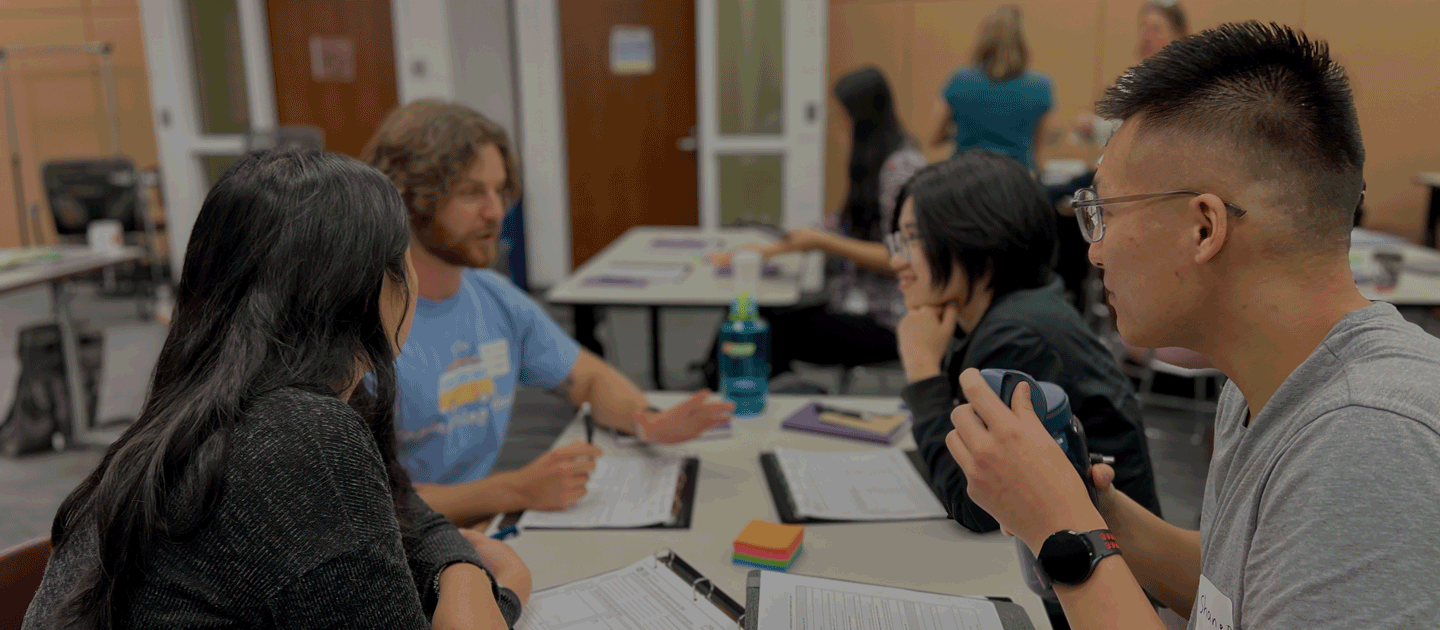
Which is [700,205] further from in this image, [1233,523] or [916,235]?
[1233,523]

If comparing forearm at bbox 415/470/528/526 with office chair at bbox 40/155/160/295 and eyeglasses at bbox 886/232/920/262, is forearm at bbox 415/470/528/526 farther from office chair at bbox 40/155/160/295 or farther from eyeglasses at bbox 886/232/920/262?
office chair at bbox 40/155/160/295

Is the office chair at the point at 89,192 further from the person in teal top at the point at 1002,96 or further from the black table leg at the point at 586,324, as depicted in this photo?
the person in teal top at the point at 1002,96

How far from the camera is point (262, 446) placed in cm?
81

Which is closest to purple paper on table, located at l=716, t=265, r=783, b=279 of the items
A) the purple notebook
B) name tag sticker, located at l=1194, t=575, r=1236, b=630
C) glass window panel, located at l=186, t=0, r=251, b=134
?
the purple notebook

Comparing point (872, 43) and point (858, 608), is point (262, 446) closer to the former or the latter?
point (858, 608)

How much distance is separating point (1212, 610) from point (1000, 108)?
300 centimetres

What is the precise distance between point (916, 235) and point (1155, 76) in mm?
814

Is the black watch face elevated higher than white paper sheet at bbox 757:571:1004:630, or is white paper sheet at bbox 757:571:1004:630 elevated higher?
the black watch face

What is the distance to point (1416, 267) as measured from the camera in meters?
3.32

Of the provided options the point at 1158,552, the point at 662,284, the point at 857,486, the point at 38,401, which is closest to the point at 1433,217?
the point at 662,284

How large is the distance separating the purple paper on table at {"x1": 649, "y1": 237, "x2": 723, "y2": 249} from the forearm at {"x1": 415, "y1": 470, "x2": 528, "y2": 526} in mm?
2530

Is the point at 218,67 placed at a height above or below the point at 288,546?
above

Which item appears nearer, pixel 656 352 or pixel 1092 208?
pixel 1092 208

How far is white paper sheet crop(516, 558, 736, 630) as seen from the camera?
3.70ft
